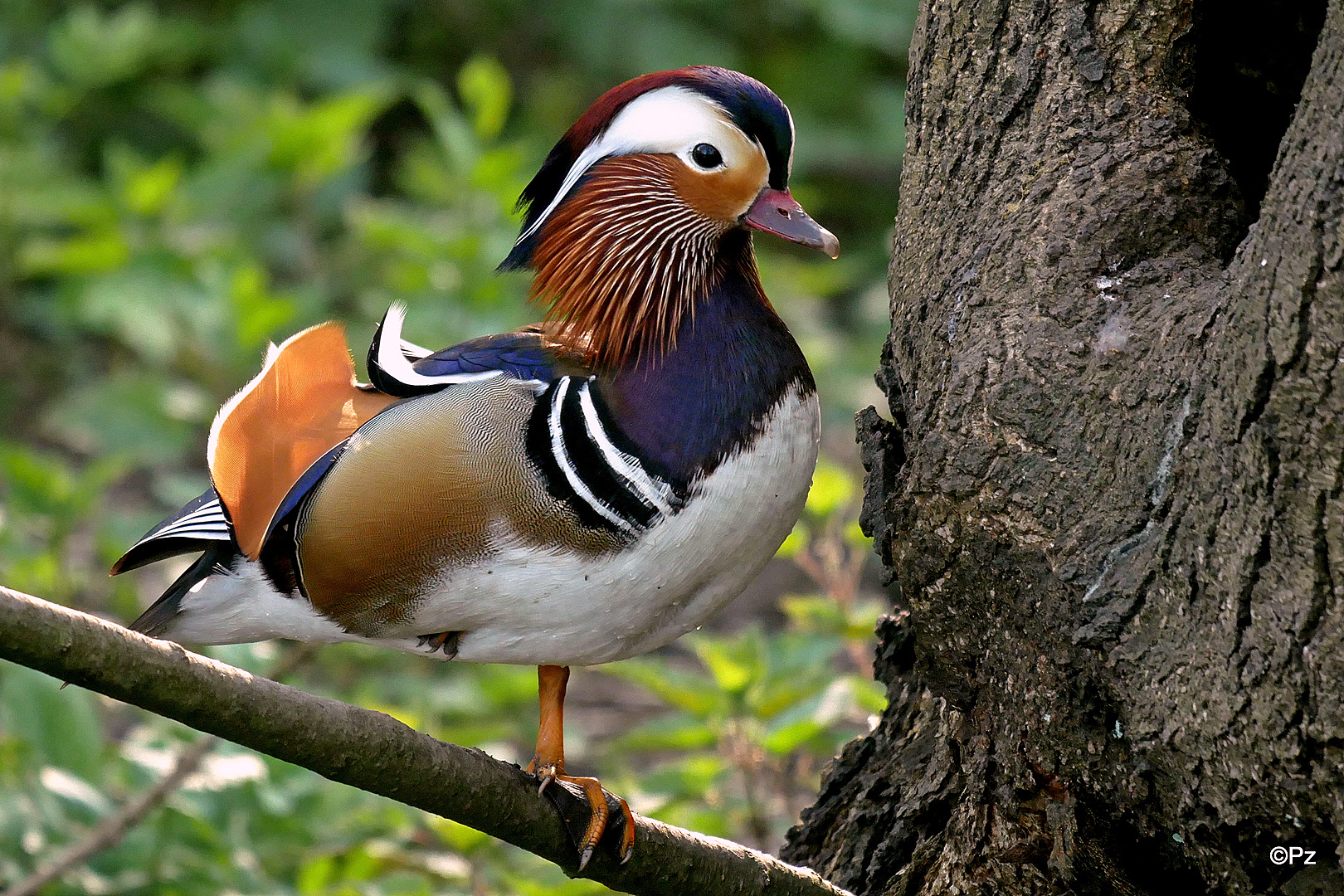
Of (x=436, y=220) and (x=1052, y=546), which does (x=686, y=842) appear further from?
(x=436, y=220)

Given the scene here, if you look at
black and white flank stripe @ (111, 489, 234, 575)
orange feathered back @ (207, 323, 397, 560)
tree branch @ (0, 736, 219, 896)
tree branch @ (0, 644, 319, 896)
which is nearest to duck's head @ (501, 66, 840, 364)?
orange feathered back @ (207, 323, 397, 560)

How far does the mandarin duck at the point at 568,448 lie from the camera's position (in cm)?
167

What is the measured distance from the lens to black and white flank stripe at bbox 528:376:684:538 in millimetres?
1653

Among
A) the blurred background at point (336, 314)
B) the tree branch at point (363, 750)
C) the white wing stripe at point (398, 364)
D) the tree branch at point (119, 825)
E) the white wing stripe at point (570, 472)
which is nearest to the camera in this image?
the tree branch at point (363, 750)

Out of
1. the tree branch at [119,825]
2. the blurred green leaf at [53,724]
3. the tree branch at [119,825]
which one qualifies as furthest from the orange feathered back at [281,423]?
the blurred green leaf at [53,724]

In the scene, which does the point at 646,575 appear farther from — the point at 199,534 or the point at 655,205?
the point at 199,534

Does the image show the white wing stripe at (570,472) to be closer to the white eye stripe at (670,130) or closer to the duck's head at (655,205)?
the duck's head at (655,205)

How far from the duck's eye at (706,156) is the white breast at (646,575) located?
29 cm

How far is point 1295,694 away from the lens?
130 centimetres

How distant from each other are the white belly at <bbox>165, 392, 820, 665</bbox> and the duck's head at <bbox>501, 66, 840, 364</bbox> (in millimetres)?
200

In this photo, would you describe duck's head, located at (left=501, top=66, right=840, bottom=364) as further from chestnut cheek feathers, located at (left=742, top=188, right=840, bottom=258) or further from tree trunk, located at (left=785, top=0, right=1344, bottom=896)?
tree trunk, located at (left=785, top=0, right=1344, bottom=896)

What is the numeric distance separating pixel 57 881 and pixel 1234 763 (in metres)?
1.83

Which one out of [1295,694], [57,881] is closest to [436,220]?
[57,881]

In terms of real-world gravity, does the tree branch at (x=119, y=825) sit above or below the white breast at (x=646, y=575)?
below
